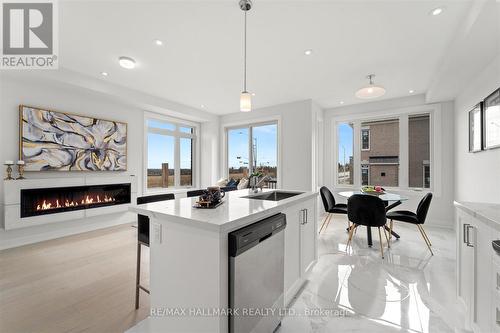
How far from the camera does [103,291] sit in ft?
6.71

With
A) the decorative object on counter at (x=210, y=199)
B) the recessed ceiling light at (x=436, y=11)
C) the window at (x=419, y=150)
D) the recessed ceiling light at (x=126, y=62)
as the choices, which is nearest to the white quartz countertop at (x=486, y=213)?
the decorative object on counter at (x=210, y=199)

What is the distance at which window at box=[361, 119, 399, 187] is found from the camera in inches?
189

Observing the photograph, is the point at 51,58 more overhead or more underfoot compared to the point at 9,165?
more overhead

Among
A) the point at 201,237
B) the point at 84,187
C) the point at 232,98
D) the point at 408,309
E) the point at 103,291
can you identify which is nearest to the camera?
the point at 201,237

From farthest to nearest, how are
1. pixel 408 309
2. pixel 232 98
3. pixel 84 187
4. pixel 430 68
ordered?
pixel 232 98
pixel 84 187
pixel 430 68
pixel 408 309

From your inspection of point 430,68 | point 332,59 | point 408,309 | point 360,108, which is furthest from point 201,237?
point 360,108

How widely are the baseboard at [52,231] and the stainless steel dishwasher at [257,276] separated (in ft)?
13.3

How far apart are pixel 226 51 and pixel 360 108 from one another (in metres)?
3.74

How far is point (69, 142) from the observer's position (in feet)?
12.2

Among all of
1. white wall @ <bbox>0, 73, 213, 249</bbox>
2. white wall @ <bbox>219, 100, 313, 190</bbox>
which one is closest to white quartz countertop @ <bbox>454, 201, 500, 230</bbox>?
white wall @ <bbox>219, 100, 313, 190</bbox>

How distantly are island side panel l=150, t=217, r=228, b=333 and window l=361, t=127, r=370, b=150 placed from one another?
5048 millimetres

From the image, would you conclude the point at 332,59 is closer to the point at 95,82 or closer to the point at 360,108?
the point at 360,108

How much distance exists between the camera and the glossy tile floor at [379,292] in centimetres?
165

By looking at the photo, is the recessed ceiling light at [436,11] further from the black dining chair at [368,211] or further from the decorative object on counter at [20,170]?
the decorative object on counter at [20,170]
